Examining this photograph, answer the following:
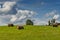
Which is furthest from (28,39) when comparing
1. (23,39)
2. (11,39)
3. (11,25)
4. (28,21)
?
(28,21)

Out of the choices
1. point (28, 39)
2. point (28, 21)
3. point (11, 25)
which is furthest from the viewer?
point (28, 21)

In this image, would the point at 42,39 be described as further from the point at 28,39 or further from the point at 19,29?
the point at 19,29

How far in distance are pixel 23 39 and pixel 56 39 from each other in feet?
18.2

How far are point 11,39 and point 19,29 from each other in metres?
14.6

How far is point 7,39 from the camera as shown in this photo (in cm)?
3253

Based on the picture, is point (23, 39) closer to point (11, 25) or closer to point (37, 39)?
point (37, 39)

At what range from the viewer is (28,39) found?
3191 cm

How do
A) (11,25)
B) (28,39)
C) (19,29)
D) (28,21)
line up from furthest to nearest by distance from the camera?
(28,21) < (11,25) < (19,29) < (28,39)

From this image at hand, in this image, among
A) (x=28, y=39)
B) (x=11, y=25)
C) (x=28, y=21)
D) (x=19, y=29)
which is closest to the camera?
(x=28, y=39)

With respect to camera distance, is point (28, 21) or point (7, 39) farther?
point (28, 21)

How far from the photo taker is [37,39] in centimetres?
3222

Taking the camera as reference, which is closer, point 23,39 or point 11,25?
point 23,39

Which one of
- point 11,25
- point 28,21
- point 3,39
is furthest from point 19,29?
point 28,21

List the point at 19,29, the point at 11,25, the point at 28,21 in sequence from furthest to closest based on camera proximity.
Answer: the point at 28,21 < the point at 11,25 < the point at 19,29
